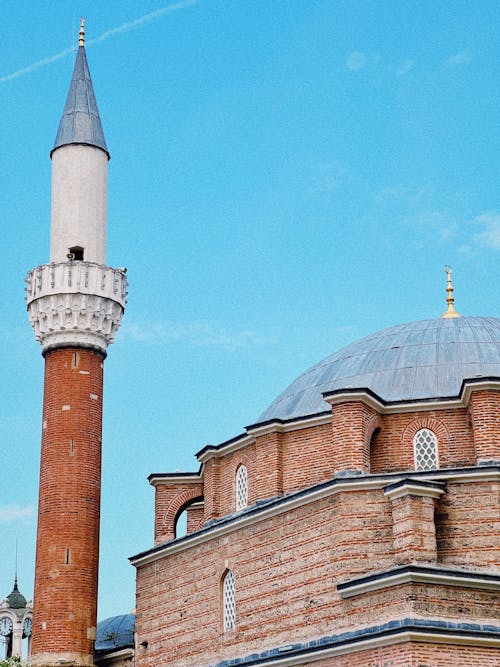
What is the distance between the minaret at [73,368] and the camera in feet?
59.7

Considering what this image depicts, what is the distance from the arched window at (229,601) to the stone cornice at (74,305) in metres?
5.21

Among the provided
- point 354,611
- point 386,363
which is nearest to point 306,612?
point 354,611

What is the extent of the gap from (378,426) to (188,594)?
12.3 feet

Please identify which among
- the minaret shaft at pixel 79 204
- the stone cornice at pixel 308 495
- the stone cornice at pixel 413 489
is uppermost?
the minaret shaft at pixel 79 204

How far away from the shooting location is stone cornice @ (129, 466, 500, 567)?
14320mm

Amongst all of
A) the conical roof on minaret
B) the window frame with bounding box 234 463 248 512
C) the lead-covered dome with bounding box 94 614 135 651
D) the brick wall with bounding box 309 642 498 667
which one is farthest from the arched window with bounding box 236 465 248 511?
the lead-covered dome with bounding box 94 614 135 651

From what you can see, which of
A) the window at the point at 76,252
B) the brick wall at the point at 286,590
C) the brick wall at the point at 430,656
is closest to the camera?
the brick wall at the point at 430,656

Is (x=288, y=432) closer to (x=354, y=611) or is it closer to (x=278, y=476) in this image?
(x=278, y=476)

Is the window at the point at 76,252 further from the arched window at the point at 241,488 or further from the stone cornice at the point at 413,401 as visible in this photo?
the stone cornice at the point at 413,401

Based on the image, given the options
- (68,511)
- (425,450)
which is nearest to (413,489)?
(425,450)

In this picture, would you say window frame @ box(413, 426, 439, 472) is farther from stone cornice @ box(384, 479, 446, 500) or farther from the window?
the window

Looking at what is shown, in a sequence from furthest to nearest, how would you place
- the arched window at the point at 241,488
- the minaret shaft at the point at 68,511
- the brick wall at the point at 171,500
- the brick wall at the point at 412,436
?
the brick wall at the point at 171,500
the minaret shaft at the point at 68,511
the arched window at the point at 241,488
the brick wall at the point at 412,436

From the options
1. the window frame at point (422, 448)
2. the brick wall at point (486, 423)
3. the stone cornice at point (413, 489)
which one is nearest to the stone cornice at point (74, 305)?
the window frame at point (422, 448)

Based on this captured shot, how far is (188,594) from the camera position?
55.8 ft
